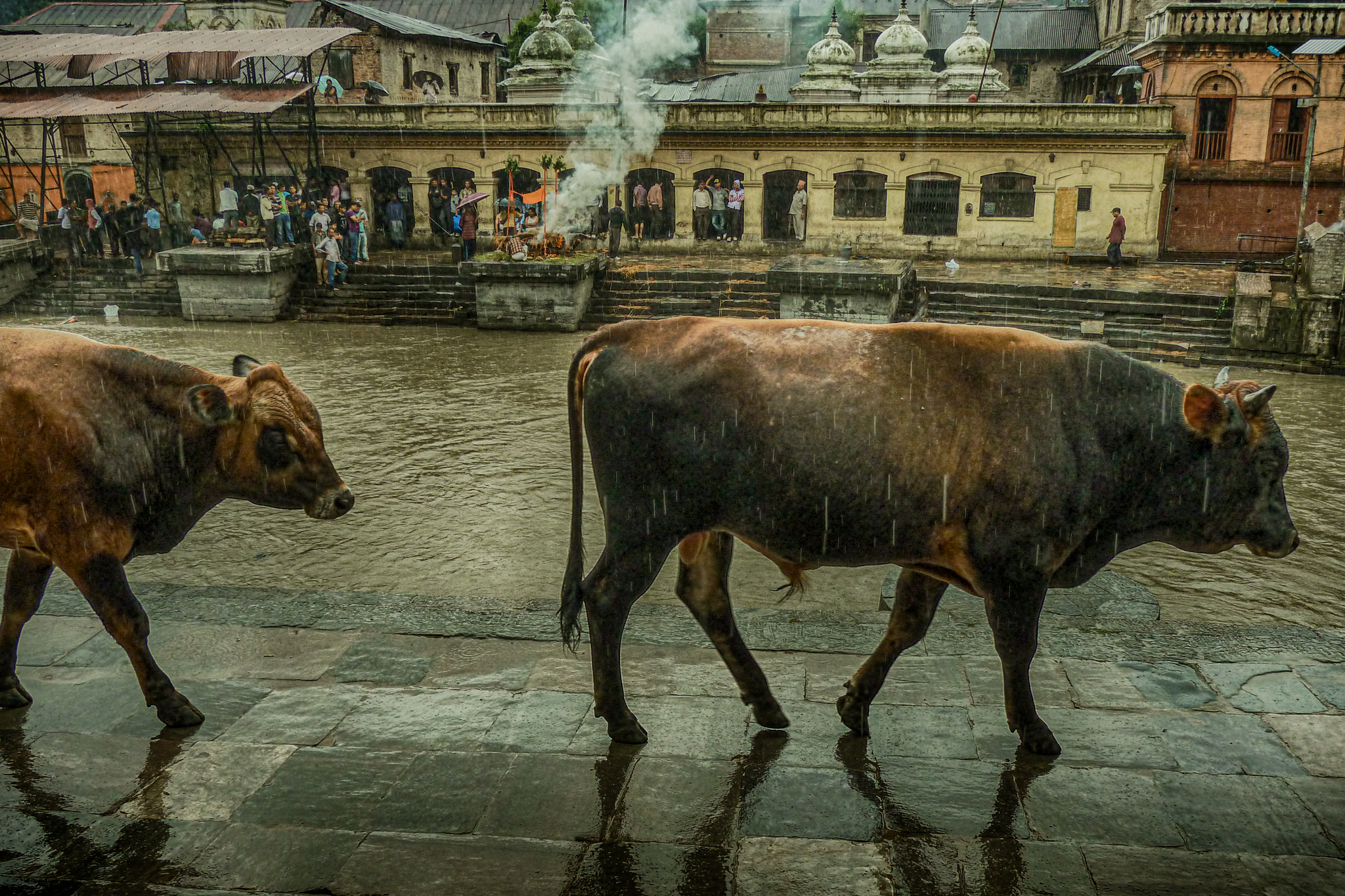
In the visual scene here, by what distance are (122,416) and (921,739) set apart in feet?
14.1

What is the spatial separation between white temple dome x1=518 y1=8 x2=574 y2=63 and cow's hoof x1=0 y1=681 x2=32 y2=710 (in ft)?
107

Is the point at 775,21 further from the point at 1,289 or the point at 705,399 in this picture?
the point at 705,399

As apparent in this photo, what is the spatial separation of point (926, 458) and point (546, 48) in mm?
33597

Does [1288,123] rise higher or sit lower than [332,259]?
higher

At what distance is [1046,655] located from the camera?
6.20m

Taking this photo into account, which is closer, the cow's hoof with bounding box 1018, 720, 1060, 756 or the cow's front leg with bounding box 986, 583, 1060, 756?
the cow's front leg with bounding box 986, 583, 1060, 756

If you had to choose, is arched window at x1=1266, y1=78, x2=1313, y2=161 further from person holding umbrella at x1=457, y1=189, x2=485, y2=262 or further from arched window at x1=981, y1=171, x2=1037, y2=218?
person holding umbrella at x1=457, y1=189, x2=485, y2=262

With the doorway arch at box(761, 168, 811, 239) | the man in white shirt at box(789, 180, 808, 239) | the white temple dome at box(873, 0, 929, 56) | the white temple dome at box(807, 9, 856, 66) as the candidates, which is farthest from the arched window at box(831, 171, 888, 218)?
the white temple dome at box(873, 0, 929, 56)

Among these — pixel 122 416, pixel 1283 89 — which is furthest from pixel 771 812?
pixel 1283 89

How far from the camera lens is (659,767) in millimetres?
4914

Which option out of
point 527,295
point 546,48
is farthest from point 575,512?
point 546,48

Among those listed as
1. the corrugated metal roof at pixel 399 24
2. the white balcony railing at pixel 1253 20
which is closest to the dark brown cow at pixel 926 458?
the white balcony railing at pixel 1253 20

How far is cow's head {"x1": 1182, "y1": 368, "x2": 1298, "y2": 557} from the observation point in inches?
185

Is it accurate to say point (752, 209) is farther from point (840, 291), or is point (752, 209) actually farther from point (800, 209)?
point (840, 291)
